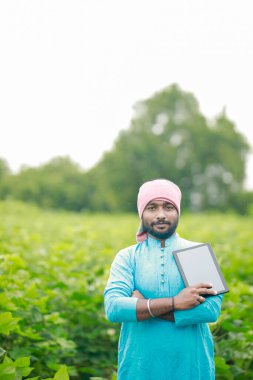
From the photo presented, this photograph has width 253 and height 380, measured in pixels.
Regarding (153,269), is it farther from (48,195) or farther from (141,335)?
(48,195)

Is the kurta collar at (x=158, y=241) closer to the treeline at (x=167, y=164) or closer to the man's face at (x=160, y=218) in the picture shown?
the man's face at (x=160, y=218)

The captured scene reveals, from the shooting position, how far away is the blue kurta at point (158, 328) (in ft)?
7.81

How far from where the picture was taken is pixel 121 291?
2447 millimetres

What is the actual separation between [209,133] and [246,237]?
36.5m

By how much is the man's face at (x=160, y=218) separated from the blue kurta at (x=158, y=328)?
95 mm

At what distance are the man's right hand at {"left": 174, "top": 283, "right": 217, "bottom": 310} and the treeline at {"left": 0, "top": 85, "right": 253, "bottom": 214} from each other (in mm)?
38437

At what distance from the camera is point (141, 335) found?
2449mm

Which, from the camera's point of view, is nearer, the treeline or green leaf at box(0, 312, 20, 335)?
green leaf at box(0, 312, 20, 335)

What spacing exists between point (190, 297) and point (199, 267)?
179mm

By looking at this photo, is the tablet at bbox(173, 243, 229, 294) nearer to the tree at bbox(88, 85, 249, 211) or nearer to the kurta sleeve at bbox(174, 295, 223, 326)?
the kurta sleeve at bbox(174, 295, 223, 326)

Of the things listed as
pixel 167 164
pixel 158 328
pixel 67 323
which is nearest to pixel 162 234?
pixel 158 328

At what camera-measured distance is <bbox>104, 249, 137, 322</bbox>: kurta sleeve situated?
93.0 inches

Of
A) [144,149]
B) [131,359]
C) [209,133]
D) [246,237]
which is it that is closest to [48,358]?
[131,359]

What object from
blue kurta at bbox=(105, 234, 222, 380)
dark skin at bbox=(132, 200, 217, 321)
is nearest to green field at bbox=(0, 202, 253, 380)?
blue kurta at bbox=(105, 234, 222, 380)
